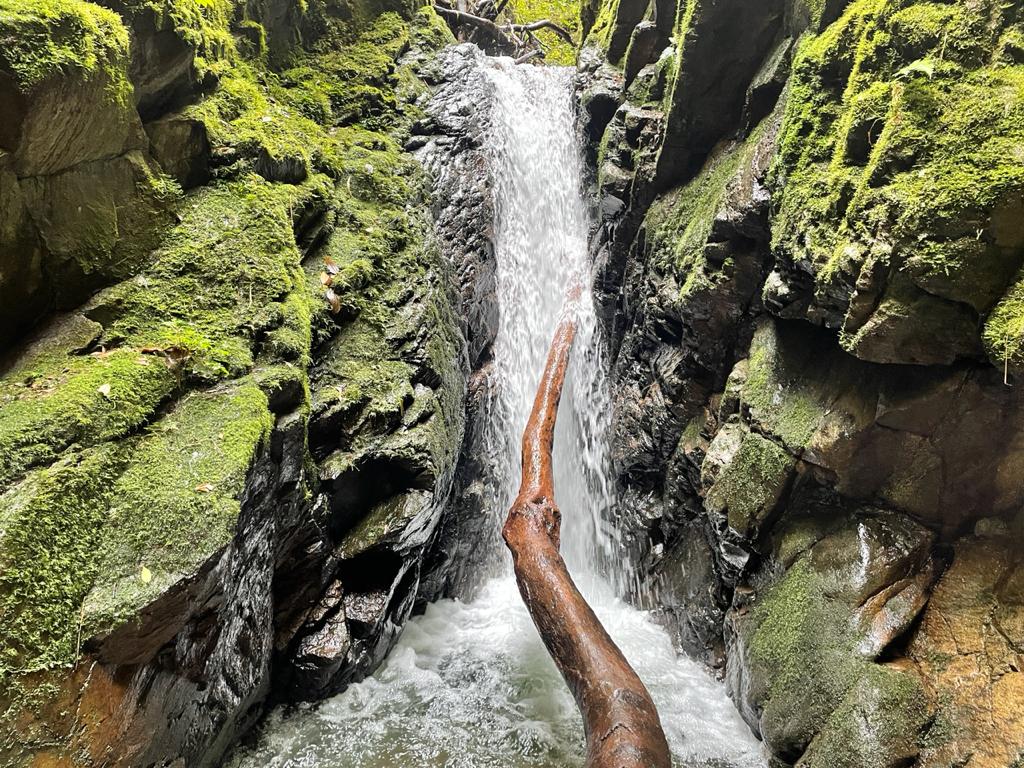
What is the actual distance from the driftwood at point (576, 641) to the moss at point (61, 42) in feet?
17.5

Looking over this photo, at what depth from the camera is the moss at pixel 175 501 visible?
282 cm

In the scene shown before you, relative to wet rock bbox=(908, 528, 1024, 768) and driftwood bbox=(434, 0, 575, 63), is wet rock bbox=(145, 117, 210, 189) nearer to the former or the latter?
wet rock bbox=(908, 528, 1024, 768)

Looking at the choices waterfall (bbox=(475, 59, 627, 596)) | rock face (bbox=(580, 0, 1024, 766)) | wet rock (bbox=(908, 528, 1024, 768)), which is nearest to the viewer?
wet rock (bbox=(908, 528, 1024, 768))

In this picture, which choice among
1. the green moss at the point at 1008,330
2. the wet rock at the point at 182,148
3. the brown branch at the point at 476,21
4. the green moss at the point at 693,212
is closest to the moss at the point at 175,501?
the wet rock at the point at 182,148

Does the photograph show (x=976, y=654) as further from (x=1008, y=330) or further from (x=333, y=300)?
(x=333, y=300)

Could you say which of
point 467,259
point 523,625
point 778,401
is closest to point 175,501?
point 523,625

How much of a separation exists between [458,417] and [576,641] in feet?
10.8

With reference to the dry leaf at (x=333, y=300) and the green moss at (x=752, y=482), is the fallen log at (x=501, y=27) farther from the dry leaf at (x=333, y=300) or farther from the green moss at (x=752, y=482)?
the green moss at (x=752, y=482)

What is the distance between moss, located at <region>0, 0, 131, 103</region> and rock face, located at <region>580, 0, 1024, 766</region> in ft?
18.2

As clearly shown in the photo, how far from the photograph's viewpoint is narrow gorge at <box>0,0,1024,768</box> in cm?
303

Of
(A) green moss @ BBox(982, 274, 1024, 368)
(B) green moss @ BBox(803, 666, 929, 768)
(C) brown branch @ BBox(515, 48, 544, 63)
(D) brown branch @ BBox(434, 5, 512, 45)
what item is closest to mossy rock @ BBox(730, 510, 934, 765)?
(B) green moss @ BBox(803, 666, 929, 768)

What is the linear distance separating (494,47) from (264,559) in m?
16.3

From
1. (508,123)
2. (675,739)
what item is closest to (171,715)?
(675,739)

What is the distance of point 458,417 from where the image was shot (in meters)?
6.82
